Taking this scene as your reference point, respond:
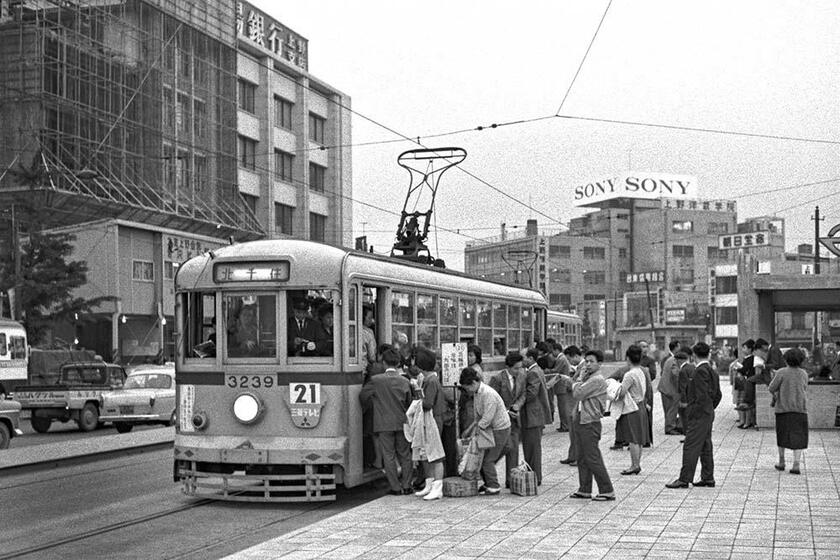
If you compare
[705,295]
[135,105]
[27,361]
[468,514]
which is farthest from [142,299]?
[705,295]

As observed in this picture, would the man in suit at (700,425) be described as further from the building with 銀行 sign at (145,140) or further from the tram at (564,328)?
the building with 銀行 sign at (145,140)

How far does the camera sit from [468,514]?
36.6 ft

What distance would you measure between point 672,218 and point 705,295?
11.4 m

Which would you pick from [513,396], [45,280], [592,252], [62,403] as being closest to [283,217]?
[45,280]

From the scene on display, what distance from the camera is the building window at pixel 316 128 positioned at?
66250 millimetres

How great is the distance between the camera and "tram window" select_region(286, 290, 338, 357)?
1273 centimetres

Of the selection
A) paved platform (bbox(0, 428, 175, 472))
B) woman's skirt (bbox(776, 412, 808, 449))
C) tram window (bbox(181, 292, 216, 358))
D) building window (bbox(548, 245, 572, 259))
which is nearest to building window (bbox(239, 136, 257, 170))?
paved platform (bbox(0, 428, 175, 472))

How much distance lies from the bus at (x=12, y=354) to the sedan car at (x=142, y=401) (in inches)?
453

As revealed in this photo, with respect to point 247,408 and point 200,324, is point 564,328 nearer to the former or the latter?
point 200,324

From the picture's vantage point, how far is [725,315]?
90312 mm

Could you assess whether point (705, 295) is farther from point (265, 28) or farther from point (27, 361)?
point (27, 361)

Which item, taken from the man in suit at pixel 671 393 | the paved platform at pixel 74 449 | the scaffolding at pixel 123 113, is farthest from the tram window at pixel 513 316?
→ the scaffolding at pixel 123 113

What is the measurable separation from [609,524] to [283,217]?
54218 millimetres

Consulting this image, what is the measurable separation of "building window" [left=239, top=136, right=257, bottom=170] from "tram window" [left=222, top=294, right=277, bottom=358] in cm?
4795
